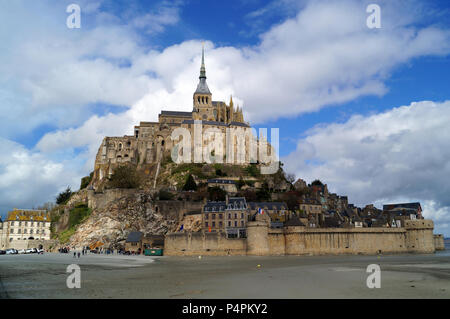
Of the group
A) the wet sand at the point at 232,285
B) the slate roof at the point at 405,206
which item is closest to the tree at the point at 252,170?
the slate roof at the point at 405,206

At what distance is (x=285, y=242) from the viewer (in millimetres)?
48281

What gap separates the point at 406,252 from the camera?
51125 mm

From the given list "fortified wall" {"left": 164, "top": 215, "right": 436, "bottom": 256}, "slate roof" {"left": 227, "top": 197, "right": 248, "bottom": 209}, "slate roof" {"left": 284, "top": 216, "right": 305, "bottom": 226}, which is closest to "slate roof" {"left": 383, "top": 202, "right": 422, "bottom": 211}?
"fortified wall" {"left": 164, "top": 215, "right": 436, "bottom": 256}

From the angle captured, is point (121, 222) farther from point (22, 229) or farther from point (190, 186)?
point (22, 229)

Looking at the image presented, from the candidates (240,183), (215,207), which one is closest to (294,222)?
(215,207)

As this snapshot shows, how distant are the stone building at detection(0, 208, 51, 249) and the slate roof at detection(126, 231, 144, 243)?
1937cm

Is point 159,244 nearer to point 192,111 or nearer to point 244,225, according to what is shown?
point 244,225

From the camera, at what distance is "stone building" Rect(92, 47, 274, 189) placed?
8225 cm

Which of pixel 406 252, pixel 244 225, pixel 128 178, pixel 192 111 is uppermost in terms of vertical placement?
pixel 192 111

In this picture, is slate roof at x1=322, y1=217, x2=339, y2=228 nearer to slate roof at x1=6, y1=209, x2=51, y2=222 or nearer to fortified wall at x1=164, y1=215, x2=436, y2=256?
fortified wall at x1=164, y1=215, x2=436, y2=256

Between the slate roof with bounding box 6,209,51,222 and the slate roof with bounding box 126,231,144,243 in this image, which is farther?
the slate roof with bounding box 6,209,51,222
